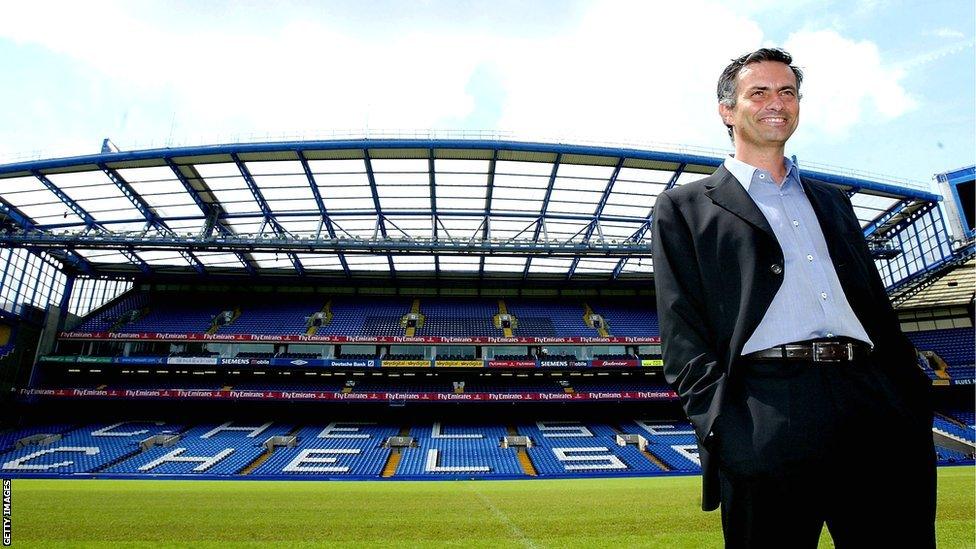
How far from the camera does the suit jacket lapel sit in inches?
74.0

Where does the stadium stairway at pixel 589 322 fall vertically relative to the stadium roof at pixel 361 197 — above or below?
below

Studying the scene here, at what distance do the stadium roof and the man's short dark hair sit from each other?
18980mm

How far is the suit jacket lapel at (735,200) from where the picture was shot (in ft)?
6.17

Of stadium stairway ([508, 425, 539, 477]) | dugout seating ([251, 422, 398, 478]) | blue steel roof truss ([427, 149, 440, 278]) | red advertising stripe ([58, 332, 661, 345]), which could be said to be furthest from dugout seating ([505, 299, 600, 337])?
dugout seating ([251, 422, 398, 478])

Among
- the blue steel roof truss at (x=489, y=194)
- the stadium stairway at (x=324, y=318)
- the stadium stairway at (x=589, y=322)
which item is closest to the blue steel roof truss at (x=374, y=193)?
the blue steel roof truss at (x=489, y=194)

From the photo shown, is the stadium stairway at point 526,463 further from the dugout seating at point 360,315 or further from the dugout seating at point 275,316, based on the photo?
the dugout seating at point 275,316

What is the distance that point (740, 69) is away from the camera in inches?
82.9

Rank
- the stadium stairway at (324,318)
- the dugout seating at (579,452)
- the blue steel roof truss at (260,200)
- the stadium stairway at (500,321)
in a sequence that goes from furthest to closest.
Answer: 1. the stadium stairway at (500,321)
2. the stadium stairway at (324,318)
3. the blue steel roof truss at (260,200)
4. the dugout seating at (579,452)

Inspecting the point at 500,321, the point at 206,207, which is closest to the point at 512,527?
the point at 206,207

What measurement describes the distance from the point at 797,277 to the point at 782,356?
1.09ft

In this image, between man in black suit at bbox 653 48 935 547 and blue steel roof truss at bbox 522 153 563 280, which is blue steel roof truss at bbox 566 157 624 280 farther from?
man in black suit at bbox 653 48 935 547

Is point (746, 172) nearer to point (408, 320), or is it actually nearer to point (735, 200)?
point (735, 200)

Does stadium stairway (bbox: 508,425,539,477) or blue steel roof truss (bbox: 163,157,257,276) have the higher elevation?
blue steel roof truss (bbox: 163,157,257,276)

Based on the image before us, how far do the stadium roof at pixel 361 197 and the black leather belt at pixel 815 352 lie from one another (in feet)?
64.7
